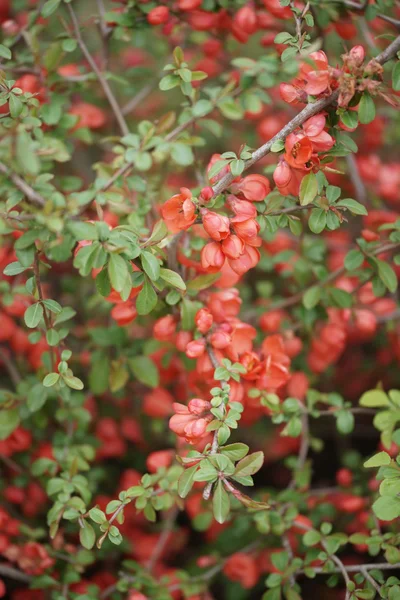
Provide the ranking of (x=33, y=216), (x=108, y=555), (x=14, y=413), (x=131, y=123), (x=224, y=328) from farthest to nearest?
(x=131, y=123) → (x=108, y=555) → (x=14, y=413) → (x=224, y=328) → (x=33, y=216)

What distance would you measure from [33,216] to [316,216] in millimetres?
424

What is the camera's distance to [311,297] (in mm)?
1211

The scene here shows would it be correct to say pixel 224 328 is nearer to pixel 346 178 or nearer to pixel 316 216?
pixel 316 216

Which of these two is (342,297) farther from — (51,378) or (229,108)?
(51,378)

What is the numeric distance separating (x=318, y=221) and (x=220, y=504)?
17.3 inches

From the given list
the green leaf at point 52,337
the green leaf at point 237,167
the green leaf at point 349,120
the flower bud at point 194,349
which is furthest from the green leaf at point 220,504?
the green leaf at point 349,120

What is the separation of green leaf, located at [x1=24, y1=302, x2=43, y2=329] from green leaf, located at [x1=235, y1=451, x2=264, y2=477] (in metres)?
0.35

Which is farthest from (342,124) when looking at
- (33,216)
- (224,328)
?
(33,216)

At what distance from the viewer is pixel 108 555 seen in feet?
4.35

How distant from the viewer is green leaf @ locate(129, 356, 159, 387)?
3.95ft

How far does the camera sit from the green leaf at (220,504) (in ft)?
2.62

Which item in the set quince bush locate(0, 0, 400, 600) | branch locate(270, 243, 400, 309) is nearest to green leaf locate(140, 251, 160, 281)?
quince bush locate(0, 0, 400, 600)

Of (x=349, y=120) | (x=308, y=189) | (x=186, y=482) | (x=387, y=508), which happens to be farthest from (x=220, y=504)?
(x=349, y=120)

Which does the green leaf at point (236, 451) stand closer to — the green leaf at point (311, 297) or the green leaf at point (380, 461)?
the green leaf at point (380, 461)
